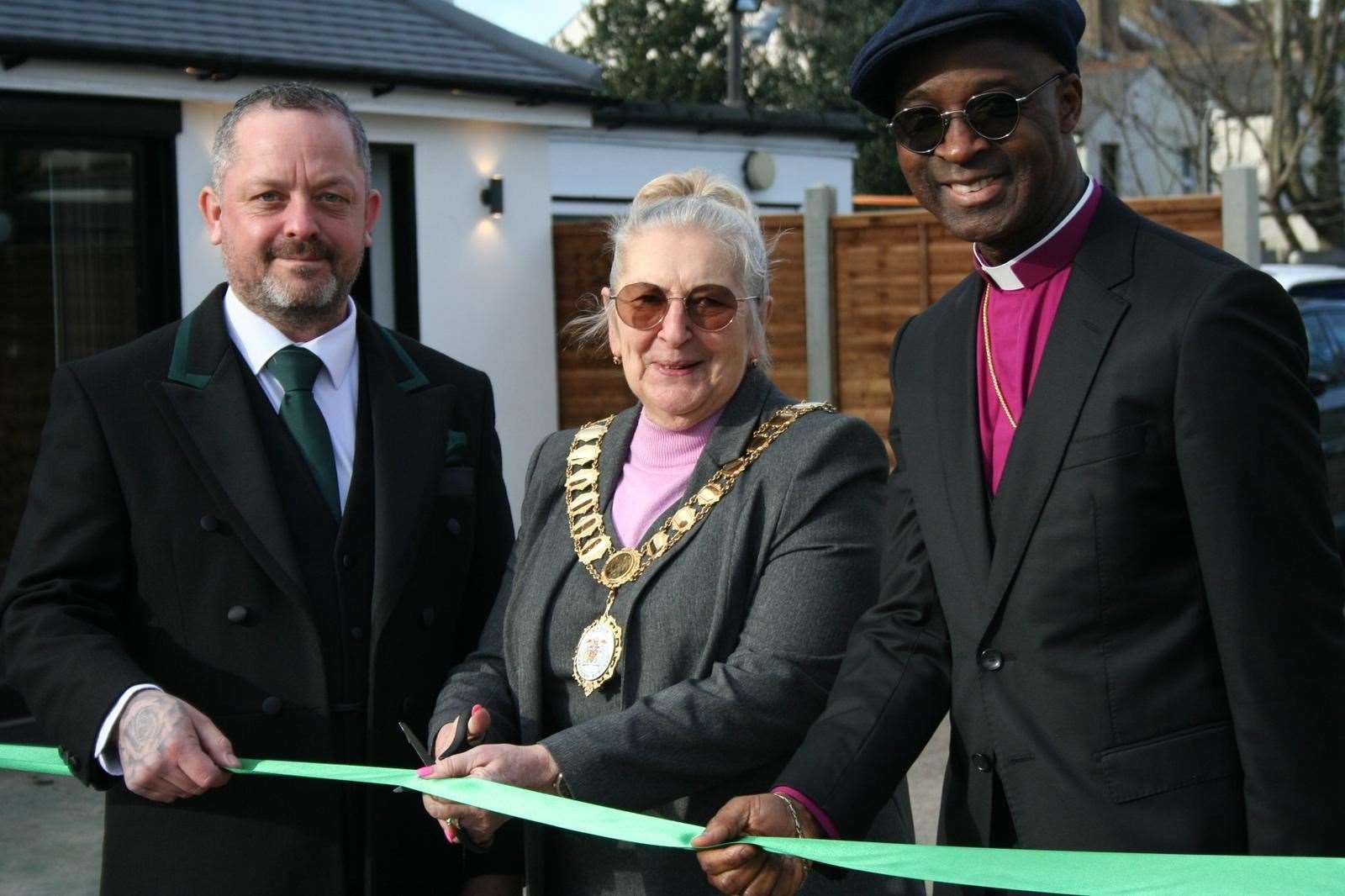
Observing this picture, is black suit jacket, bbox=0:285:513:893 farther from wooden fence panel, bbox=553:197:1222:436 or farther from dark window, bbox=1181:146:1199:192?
dark window, bbox=1181:146:1199:192

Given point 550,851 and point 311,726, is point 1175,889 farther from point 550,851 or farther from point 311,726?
point 311,726

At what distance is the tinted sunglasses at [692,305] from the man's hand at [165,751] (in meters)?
1.09

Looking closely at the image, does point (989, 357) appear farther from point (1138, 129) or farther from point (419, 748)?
point (1138, 129)

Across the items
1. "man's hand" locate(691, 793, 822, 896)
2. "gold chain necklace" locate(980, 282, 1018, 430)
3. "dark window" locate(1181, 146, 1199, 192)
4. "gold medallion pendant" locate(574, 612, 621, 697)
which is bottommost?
"man's hand" locate(691, 793, 822, 896)

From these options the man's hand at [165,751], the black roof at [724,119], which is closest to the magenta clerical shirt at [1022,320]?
the man's hand at [165,751]

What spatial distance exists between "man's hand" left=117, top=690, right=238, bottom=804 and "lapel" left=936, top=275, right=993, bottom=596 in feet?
4.23

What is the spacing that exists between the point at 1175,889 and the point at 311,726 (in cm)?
160

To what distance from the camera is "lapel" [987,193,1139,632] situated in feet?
7.55

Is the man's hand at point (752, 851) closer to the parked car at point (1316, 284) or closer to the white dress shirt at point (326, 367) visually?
the white dress shirt at point (326, 367)

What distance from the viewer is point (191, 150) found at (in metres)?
9.62

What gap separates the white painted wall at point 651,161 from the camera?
42.6 feet

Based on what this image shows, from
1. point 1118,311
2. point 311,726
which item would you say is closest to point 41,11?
point 311,726

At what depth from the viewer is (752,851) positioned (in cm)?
241

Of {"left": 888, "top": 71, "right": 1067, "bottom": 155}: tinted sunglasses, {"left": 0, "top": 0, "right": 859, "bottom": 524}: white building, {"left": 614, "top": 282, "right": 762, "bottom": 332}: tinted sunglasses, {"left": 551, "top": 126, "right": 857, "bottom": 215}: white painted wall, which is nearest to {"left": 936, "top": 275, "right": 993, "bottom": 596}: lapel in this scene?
{"left": 888, "top": 71, "right": 1067, "bottom": 155}: tinted sunglasses
